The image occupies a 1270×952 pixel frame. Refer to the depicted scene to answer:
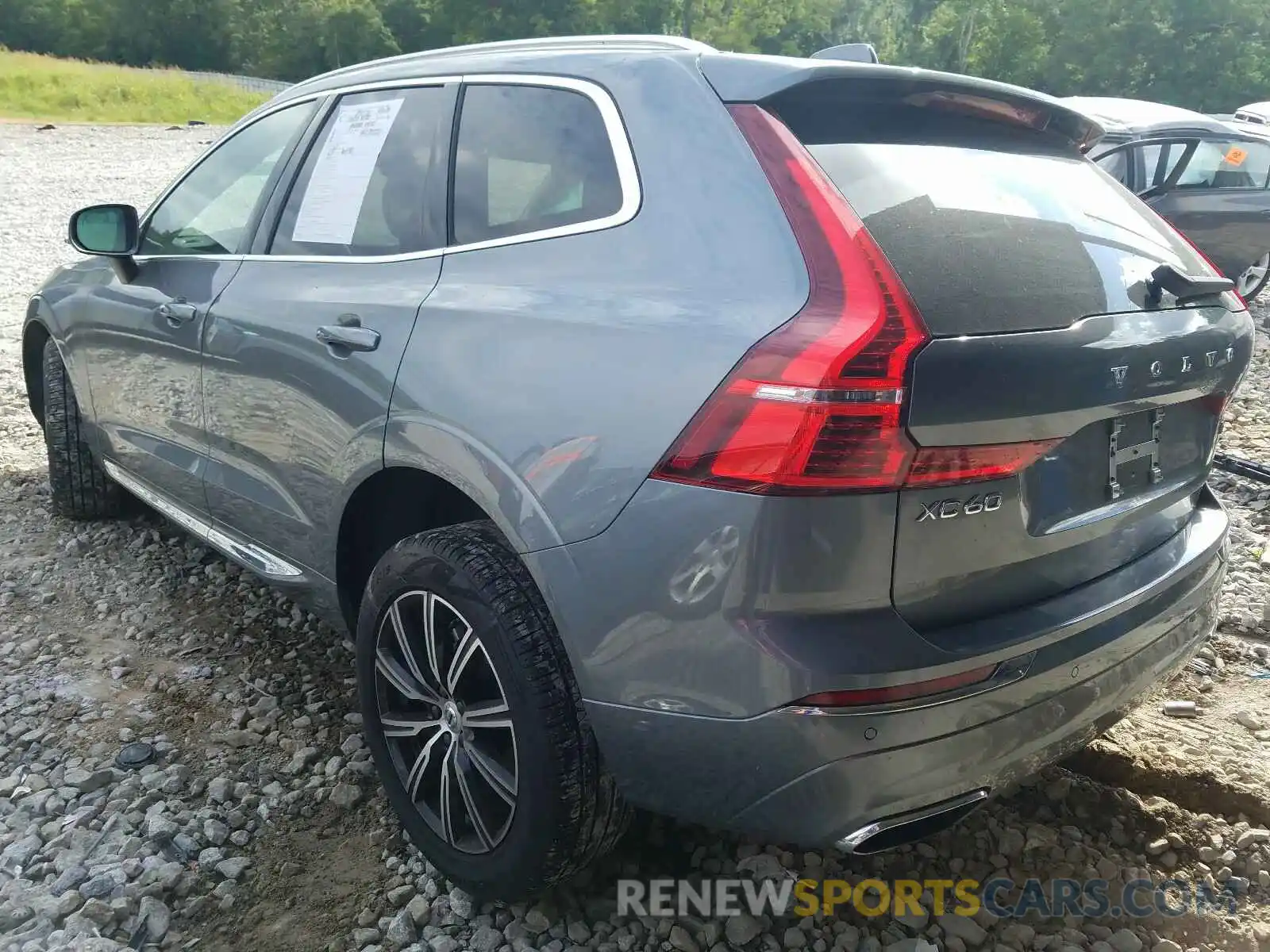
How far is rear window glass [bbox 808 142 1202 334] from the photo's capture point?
167 centimetres

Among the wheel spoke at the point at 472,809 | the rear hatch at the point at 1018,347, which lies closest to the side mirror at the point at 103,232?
the wheel spoke at the point at 472,809

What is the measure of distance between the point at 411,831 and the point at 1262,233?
8.86 m

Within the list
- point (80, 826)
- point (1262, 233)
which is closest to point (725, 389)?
point (80, 826)

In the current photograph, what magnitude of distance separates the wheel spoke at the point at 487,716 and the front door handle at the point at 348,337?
2.70 ft

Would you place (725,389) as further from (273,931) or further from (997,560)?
(273,931)

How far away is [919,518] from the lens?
1613mm

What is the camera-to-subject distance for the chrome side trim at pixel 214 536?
2807mm

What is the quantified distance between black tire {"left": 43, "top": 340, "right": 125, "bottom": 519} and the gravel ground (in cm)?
55

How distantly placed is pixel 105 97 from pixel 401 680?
1369 inches

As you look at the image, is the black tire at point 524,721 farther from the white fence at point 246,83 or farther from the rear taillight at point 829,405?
the white fence at point 246,83

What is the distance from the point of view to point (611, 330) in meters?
1.80

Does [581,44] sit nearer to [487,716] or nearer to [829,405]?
[829,405]

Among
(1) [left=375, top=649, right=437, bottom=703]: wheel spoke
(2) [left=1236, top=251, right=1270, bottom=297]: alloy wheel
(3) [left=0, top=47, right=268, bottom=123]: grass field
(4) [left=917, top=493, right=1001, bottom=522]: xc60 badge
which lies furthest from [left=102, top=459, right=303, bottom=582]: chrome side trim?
(3) [left=0, top=47, right=268, bottom=123]: grass field

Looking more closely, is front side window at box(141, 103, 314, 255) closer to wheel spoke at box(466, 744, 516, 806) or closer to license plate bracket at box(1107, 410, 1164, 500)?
wheel spoke at box(466, 744, 516, 806)
